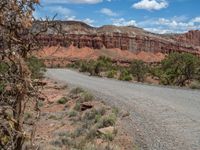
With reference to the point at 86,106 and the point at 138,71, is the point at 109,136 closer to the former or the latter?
the point at 86,106

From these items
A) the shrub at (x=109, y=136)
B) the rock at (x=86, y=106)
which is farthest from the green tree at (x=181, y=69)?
the shrub at (x=109, y=136)

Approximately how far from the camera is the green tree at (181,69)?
3623 cm

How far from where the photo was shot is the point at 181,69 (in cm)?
3719

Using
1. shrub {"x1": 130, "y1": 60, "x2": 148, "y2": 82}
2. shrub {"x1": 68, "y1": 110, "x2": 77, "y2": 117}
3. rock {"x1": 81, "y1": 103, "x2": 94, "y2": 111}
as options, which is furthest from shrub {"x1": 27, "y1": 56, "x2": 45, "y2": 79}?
shrub {"x1": 130, "y1": 60, "x2": 148, "y2": 82}

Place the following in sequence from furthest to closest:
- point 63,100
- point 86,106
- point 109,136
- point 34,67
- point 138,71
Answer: point 138,71
point 34,67
point 63,100
point 86,106
point 109,136

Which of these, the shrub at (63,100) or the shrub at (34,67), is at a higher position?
the shrub at (34,67)

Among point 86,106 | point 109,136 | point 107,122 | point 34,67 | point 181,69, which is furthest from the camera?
point 181,69

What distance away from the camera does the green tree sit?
36234mm

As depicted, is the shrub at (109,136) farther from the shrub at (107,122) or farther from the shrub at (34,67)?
the shrub at (34,67)

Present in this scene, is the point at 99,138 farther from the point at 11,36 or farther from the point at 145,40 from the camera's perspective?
the point at 145,40

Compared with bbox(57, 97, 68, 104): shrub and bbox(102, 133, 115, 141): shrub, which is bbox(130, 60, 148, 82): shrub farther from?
bbox(102, 133, 115, 141): shrub

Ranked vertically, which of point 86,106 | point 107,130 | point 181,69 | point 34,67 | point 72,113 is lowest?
point 72,113

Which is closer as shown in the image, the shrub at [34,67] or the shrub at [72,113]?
the shrub at [34,67]

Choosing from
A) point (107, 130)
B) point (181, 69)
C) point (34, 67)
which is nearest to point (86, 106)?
point (107, 130)
